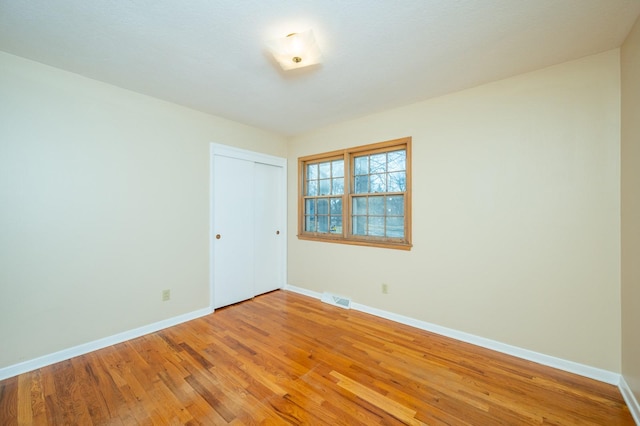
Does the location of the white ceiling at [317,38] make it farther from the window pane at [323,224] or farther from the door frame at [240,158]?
the window pane at [323,224]

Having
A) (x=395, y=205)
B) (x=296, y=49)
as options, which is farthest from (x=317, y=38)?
(x=395, y=205)

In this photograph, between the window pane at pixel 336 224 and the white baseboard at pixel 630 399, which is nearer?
the white baseboard at pixel 630 399

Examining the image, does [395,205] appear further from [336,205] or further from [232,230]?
[232,230]

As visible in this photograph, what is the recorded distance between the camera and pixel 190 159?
10.1ft

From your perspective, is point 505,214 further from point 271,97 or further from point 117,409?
point 117,409

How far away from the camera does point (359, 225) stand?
3480 millimetres

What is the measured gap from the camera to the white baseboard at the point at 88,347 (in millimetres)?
2010

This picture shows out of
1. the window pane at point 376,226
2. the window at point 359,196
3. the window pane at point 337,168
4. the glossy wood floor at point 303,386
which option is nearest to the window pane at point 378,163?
the window at point 359,196

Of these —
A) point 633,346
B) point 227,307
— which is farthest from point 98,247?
point 633,346

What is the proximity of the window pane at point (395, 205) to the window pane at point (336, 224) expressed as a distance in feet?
2.62

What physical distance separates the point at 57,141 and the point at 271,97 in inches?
78.2

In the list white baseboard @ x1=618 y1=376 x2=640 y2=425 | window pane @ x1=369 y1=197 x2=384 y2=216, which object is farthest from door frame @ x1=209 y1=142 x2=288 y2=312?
white baseboard @ x1=618 y1=376 x2=640 y2=425

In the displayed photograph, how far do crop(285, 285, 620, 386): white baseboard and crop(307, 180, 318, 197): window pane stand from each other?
1.84 m

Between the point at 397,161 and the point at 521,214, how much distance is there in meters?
1.39
